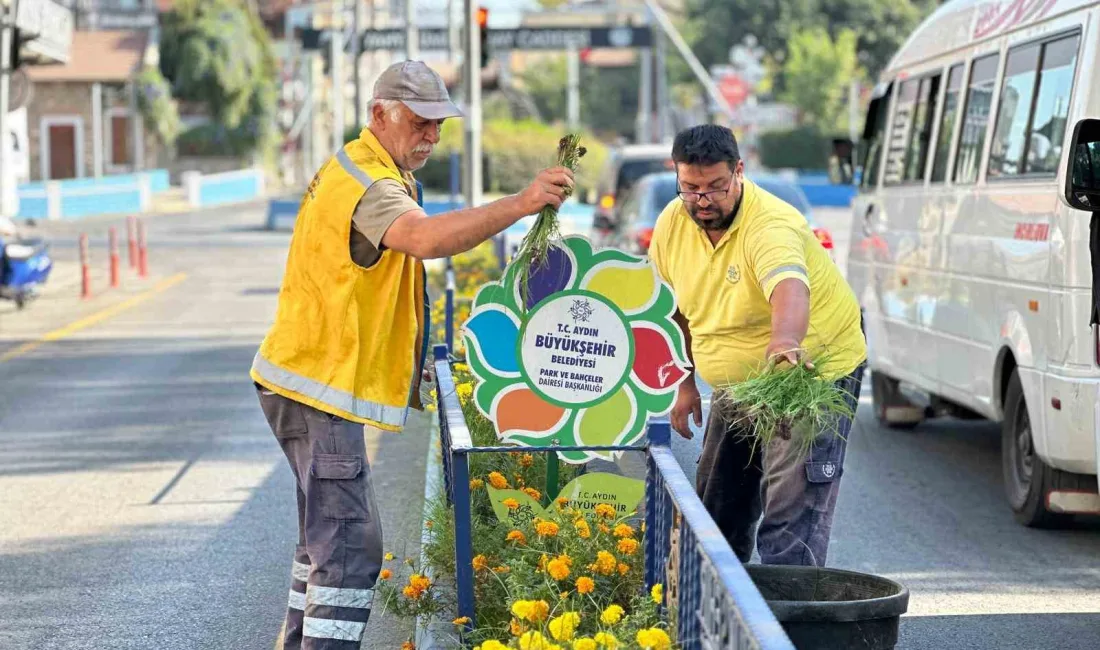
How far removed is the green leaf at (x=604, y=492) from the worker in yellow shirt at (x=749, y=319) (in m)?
0.24

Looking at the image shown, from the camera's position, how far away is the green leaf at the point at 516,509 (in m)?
5.76

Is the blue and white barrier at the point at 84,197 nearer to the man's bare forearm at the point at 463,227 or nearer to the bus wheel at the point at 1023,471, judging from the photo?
the bus wheel at the point at 1023,471

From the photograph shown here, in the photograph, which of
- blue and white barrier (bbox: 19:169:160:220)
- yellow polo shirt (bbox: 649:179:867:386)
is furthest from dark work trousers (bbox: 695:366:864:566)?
blue and white barrier (bbox: 19:169:160:220)

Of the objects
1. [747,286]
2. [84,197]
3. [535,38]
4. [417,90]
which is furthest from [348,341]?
[535,38]

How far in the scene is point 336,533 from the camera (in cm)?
502

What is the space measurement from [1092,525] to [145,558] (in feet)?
15.5

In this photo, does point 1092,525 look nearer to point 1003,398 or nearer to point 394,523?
point 1003,398

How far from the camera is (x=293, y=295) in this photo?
5070 mm

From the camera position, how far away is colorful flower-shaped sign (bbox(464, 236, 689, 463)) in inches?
209

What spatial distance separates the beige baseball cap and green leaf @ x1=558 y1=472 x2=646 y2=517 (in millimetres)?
1424

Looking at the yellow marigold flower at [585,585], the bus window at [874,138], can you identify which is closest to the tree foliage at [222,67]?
the bus window at [874,138]

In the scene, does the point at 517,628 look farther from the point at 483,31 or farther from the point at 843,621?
the point at 483,31

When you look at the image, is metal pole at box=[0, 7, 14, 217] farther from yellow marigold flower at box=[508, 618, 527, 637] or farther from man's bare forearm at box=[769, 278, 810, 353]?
yellow marigold flower at box=[508, 618, 527, 637]

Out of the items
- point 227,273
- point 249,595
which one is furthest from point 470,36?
point 249,595
